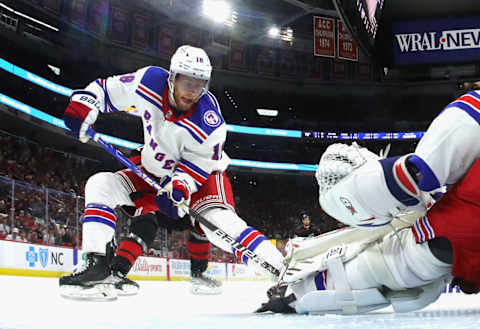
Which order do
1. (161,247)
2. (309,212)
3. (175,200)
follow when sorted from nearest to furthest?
(175,200)
(161,247)
(309,212)

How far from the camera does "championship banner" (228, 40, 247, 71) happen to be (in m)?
15.2

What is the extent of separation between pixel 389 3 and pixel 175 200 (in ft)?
12.6

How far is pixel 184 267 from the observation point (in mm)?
7945

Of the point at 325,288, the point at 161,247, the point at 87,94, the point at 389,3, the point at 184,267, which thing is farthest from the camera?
the point at 184,267

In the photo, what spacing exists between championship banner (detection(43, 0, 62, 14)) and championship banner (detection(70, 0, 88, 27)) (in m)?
0.39

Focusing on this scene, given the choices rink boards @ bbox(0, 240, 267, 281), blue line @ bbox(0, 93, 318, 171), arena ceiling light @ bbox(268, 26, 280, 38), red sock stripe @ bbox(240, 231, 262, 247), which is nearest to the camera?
red sock stripe @ bbox(240, 231, 262, 247)

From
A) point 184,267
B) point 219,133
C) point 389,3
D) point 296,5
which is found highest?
point 296,5

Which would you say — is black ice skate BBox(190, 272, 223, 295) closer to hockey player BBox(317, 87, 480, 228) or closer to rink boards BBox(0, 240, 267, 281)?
rink boards BBox(0, 240, 267, 281)

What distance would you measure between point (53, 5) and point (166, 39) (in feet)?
11.3

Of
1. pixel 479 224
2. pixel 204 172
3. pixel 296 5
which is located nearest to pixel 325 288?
pixel 479 224

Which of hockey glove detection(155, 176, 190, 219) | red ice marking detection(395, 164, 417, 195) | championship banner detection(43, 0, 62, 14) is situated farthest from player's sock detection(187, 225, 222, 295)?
championship banner detection(43, 0, 62, 14)

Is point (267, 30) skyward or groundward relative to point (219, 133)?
skyward

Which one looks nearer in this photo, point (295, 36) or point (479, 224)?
point (479, 224)

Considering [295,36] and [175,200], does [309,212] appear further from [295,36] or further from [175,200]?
[175,200]
